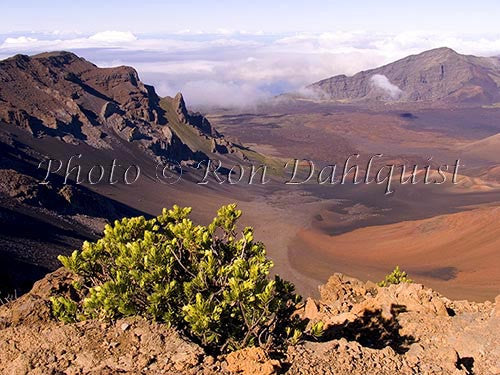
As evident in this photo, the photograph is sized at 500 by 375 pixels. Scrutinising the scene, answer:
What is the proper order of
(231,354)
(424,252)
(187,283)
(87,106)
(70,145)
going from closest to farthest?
(231,354)
(187,283)
(424,252)
(70,145)
(87,106)

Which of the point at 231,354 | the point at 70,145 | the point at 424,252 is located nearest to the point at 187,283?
the point at 231,354

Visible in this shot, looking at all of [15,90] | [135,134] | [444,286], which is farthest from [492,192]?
[15,90]

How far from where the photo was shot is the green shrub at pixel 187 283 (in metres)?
8.43

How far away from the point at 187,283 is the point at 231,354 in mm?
1333

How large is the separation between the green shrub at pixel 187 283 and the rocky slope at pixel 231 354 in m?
0.37

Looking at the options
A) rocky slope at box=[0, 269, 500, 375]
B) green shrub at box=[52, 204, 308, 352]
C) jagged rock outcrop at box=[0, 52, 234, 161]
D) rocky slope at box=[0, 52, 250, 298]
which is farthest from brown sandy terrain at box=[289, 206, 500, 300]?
jagged rock outcrop at box=[0, 52, 234, 161]

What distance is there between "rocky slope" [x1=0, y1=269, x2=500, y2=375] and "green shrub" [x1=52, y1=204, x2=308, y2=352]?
0.37 m

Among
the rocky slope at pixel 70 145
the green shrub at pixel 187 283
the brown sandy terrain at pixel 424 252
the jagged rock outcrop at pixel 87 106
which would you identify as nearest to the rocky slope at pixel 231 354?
the green shrub at pixel 187 283

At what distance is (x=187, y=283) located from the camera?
8.88 m

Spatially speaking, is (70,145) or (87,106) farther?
(87,106)

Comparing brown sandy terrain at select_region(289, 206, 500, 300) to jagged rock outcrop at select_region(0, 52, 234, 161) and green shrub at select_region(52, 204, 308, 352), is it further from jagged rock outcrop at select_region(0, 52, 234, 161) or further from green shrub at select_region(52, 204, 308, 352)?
jagged rock outcrop at select_region(0, 52, 234, 161)

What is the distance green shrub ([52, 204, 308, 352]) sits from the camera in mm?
8430

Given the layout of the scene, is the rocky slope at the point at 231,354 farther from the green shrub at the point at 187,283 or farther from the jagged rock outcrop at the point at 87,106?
the jagged rock outcrop at the point at 87,106

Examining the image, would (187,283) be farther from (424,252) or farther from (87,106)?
(87,106)
